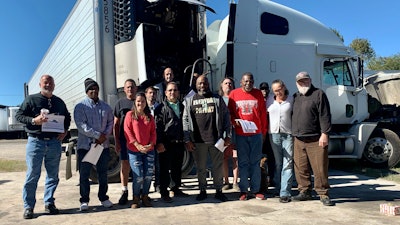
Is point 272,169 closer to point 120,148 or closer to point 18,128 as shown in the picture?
point 120,148

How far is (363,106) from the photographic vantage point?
29.5 feet

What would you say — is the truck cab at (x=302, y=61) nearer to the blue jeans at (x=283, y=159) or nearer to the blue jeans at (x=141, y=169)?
the blue jeans at (x=283, y=159)

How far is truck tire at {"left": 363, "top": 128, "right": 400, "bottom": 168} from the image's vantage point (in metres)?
8.82

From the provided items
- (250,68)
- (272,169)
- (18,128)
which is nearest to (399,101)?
(250,68)

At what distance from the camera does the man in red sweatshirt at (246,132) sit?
18.1 ft

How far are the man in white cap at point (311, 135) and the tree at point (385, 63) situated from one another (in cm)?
3767

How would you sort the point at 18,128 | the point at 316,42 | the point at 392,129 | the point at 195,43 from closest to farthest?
the point at 195,43 < the point at 316,42 < the point at 392,129 < the point at 18,128

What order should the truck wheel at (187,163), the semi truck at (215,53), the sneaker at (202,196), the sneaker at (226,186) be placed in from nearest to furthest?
1. the sneaker at (202,196)
2. the sneaker at (226,186)
3. the semi truck at (215,53)
4. the truck wheel at (187,163)

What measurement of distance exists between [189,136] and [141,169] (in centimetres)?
86

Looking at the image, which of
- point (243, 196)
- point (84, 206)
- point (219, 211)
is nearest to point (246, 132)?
point (243, 196)

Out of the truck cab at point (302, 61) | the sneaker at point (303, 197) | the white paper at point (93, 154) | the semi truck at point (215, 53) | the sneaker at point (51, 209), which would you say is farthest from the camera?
the truck cab at point (302, 61)

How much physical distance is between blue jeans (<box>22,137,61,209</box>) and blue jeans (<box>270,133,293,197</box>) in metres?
3.21

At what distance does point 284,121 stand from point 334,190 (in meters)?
1.81

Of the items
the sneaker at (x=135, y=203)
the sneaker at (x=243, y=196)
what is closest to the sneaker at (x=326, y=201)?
the sneaker at (x=243, y=196)
